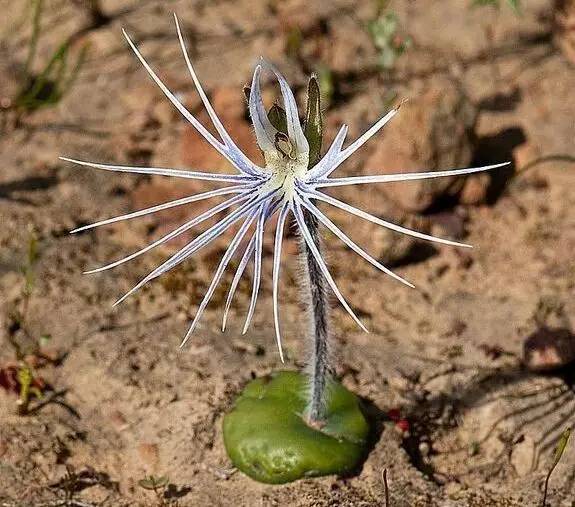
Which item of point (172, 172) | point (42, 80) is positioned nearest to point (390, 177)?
point (172, 172)

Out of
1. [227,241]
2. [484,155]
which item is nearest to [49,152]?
[227,241]

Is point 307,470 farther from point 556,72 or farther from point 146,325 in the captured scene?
point 556,72

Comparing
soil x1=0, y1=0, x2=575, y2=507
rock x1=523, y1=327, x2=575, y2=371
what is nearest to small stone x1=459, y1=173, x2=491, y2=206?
soil x1=0, y1=0, x2=575, y2=507

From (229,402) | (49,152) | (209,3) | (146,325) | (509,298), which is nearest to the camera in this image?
(229,402)

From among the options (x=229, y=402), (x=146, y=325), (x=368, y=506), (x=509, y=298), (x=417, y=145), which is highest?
(x=417, y=145)

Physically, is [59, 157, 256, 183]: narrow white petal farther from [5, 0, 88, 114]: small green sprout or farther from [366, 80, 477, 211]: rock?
[5, 0, 88, 114]: small green sprout

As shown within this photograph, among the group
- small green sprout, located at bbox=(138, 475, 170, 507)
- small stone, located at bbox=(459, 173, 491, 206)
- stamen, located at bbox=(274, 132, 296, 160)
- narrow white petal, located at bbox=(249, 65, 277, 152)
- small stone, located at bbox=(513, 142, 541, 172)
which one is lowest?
small green sprout, located at bbox=(138, 475, 170, 507)
